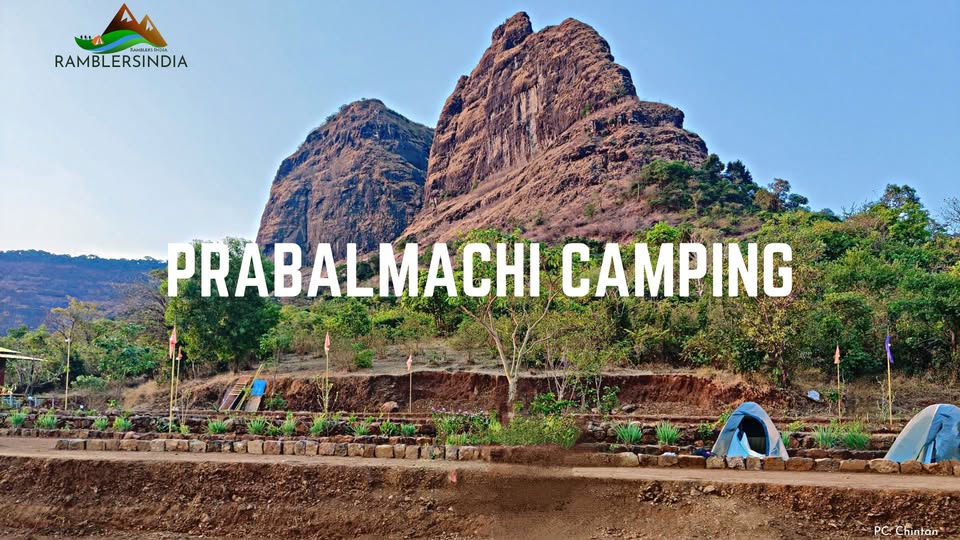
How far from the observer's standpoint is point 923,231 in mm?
34812

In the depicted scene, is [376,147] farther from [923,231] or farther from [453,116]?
[923,231]

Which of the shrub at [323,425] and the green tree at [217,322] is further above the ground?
the green tree at [217,322]

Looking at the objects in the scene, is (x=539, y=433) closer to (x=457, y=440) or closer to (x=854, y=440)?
(x=457, y=440)

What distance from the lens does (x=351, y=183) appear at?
111 meters

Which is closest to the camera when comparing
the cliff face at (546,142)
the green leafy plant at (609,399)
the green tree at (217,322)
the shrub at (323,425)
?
the shrub at (323,425)

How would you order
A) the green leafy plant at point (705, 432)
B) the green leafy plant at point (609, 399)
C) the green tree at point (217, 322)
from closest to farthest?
1. the green leafy plant at point (705, 432)
2. the green leafy plant at point (609, 399)
3. the green tree at point (217, 322)

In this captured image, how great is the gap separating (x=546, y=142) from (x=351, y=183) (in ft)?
134

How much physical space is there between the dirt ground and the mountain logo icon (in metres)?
12.1

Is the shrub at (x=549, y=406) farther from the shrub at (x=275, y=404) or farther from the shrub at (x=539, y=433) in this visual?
the shrub at (x=275, y=404)

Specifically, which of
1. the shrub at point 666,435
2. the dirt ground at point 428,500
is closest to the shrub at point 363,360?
the dirt ground at point 428,500

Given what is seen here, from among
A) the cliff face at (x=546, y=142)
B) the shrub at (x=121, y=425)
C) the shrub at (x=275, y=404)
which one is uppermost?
the cliff face at (x=546, y=142)

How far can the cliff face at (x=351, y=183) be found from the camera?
105 meters

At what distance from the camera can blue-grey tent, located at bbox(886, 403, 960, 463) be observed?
10.4 metres

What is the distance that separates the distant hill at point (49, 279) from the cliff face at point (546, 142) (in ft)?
174
